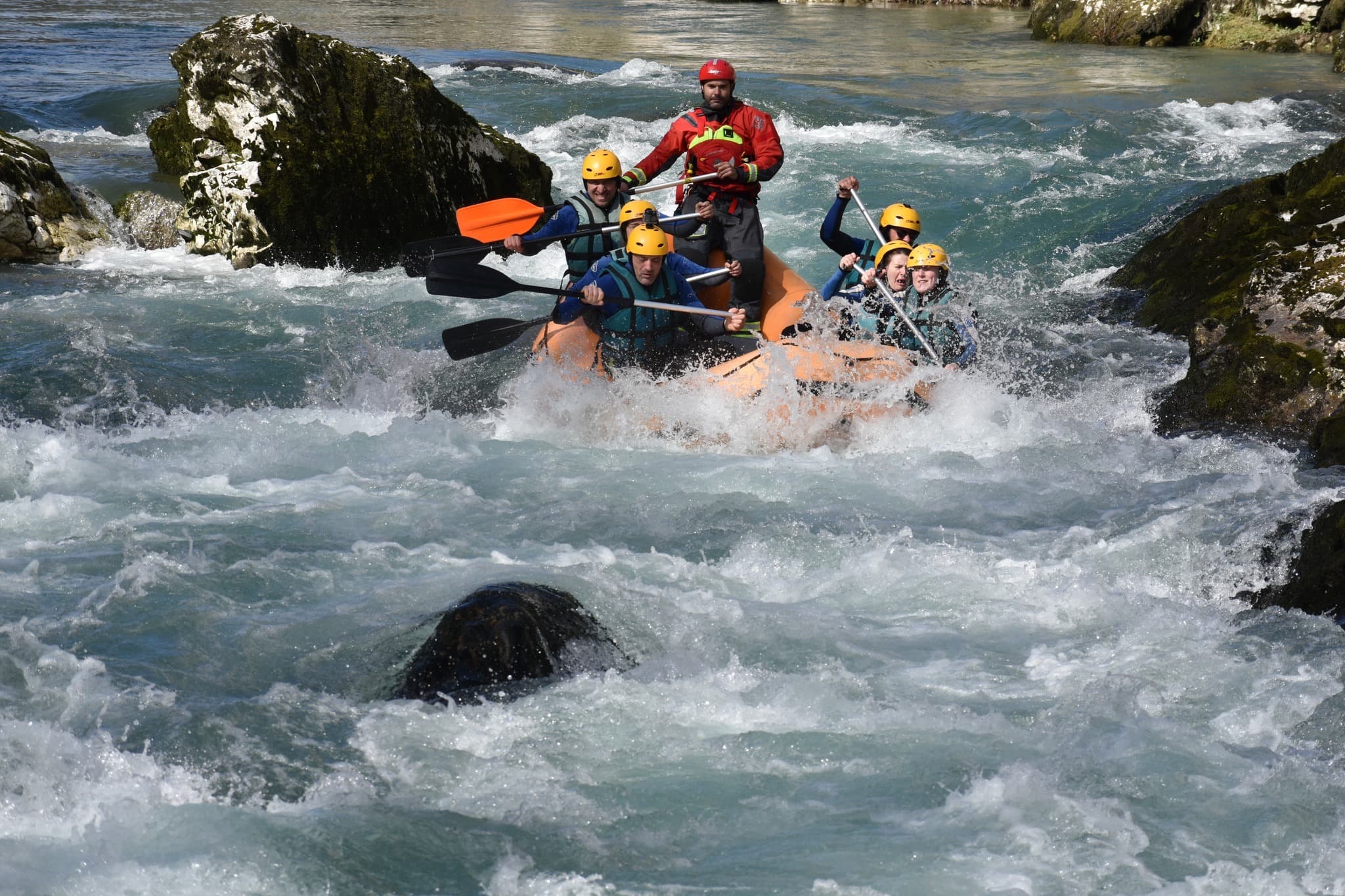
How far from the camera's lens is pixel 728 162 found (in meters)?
8.13

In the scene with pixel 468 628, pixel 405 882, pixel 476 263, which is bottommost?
pixel 405 882

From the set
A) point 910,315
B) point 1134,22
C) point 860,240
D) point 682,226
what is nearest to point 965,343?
point 910,315

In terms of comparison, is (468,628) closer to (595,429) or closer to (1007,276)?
(595,429)

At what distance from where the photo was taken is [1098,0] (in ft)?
80.1

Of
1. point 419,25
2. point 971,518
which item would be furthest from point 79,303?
point 419,25

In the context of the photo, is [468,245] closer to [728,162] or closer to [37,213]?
[728,162]

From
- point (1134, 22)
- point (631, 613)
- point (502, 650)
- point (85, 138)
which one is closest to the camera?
point (502, 650)

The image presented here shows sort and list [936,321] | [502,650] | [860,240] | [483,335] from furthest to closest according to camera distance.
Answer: [860,240] → [483,335] → [936,321] → [502,650]

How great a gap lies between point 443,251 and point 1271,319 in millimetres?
5038

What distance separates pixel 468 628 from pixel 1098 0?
2361 centimetres

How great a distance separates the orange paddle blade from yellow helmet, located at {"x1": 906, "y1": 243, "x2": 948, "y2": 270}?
2.50 meters

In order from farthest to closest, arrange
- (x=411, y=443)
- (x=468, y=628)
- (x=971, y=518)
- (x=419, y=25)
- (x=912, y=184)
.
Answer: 1. (x=419, y=25)
2. (x=912, y=184)
3. (x=411, y=443)
4. (x=971, y=518)
5. (x=468, y=628)

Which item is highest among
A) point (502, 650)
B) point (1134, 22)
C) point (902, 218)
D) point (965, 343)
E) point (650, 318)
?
point (1134, 22)

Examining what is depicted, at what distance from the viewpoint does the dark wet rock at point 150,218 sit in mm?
10773
